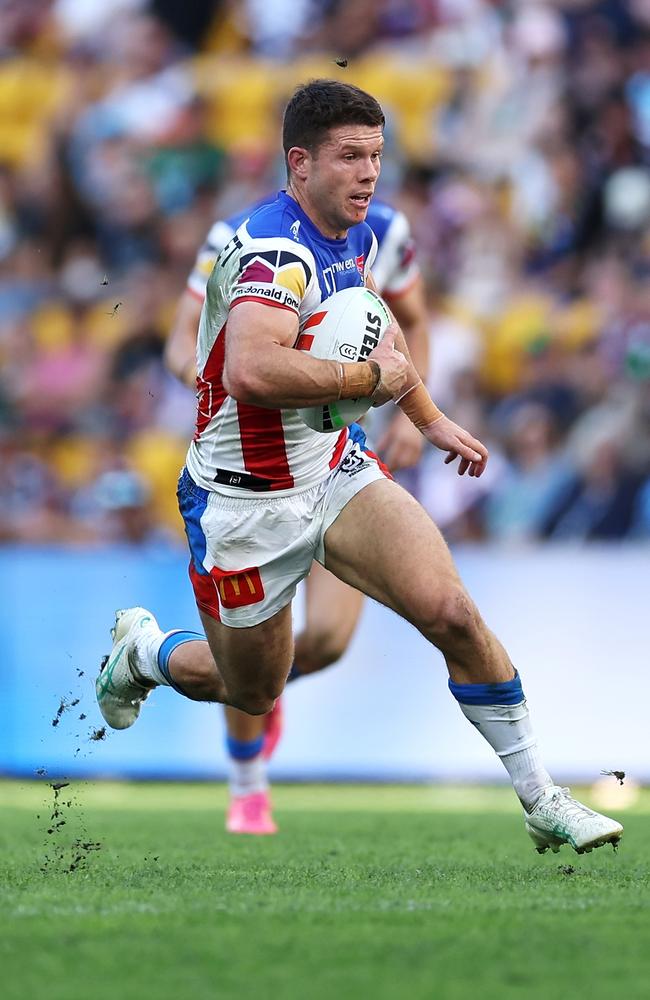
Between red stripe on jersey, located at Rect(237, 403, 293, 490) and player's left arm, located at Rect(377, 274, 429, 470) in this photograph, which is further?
player's left arm, located at Rect(377, 274, 429, 470)

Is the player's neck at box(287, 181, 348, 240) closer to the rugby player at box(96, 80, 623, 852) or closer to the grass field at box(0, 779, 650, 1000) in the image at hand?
the rugby player at box(96, 80, 623, 852)

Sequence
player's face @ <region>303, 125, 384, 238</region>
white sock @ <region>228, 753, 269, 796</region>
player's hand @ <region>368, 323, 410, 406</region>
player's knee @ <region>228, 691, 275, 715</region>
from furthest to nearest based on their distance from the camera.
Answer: white sock @ <region>228, 753, 269, 796</region> < player's knee @ <region>228, 691, 275, 715</region> < player's face @ <region>303, 125, 384, 238</region> < player's hand @ <region>368, 323, 410, 406</region>

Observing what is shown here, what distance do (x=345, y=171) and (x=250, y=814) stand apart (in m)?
3.32

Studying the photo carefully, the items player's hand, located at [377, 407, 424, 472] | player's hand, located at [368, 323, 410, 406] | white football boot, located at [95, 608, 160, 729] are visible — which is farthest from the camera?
player's hand, located at [377, 407, 424, 472]

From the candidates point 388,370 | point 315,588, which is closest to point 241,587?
point 388,370

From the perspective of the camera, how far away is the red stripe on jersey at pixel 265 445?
523cm

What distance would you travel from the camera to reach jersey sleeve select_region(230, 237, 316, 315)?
4.83 meters

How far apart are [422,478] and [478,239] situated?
240 centimetres

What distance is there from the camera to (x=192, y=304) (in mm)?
7309

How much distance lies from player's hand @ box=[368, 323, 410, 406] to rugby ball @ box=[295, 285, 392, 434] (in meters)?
0.03

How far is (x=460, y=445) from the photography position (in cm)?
508

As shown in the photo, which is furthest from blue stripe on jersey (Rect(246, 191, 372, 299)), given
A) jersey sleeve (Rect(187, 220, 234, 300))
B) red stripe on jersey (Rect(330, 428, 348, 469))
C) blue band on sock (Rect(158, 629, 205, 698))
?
jersey sleeve (Rect(187, 220, 234, 300))

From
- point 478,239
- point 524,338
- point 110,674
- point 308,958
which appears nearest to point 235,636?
point 110,674

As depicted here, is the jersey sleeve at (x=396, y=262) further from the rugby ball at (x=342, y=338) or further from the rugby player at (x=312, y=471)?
the rugby ball at (x=342, y=338)
